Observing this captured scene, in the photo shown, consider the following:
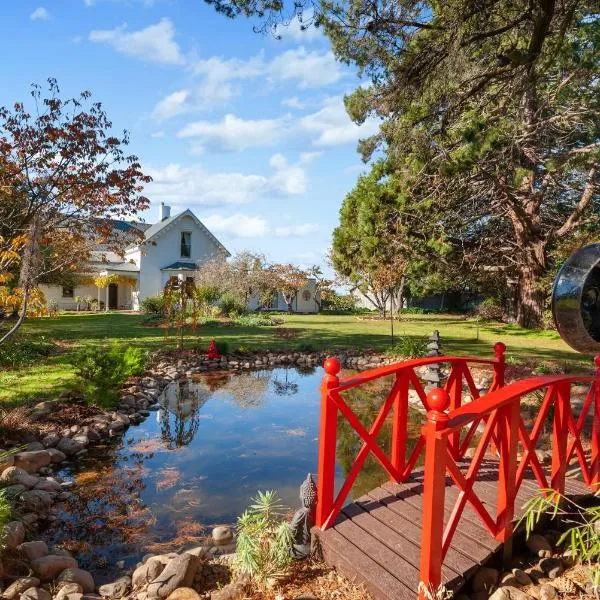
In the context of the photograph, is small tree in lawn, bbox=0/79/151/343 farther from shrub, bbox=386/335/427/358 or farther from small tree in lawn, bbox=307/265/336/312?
small tree in lawn, bbox=307/265/336/312

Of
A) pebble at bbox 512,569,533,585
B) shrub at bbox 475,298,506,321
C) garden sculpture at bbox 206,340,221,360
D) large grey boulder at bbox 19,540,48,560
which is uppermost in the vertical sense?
shrub at bbox 475,298,506,321

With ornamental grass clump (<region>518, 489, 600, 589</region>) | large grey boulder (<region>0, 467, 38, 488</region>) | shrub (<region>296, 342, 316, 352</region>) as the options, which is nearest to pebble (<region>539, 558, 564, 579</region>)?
ornamental grass clump (<region>518, 489, 600, 589</region>)

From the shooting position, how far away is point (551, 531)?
4.07 metres

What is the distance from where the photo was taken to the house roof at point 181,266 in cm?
3071

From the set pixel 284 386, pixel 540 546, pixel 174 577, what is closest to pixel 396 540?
pixel 540 546

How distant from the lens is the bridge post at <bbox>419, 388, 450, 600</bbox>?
264cm

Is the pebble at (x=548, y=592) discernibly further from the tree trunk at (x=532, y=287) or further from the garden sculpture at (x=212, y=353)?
the tree trunk at (x=532, y=287)

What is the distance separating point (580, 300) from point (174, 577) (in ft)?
11.2

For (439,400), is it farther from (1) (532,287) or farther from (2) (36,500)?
(1) (532,287)

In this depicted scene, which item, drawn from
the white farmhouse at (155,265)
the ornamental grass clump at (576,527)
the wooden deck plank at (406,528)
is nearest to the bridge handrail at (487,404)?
the ornamental grass clump at (576,527)

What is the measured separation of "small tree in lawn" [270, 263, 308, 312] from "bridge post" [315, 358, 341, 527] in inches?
1019

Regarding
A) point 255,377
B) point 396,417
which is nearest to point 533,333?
point 255,377

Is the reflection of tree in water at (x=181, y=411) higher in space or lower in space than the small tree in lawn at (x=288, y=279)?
lower

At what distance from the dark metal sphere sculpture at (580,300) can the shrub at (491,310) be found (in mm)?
23434
